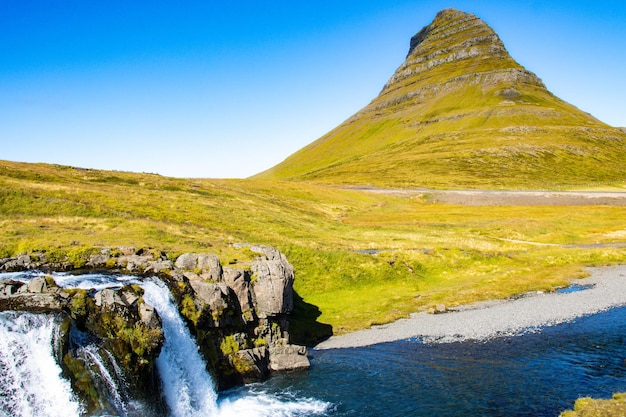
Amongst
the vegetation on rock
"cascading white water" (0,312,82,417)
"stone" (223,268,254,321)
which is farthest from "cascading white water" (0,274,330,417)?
the vegetation on rock

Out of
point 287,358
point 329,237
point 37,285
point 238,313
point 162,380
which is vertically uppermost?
point 37,285

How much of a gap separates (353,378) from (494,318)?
2110 centimetres

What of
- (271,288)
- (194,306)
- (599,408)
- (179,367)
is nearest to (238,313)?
(271,288)

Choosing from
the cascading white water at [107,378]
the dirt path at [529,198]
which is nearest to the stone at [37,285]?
the cascading white water at [107,378]

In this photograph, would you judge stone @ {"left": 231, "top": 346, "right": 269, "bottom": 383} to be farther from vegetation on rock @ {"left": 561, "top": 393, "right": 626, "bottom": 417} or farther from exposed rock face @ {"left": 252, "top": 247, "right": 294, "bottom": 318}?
vegetation on rock @ {"left": 561, "top": 393, "right": 626, "bottom": 417}

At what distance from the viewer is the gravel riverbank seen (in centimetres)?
4475

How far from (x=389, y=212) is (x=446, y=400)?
109m

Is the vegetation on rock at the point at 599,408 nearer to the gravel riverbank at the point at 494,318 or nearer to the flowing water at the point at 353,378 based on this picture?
the flowing water at the point at 353,378

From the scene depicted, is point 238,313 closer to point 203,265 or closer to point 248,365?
point 248,365

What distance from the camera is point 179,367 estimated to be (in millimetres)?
31531

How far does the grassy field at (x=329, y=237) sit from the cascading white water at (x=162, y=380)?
11021mm

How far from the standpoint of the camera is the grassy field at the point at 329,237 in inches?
2131

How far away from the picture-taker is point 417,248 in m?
78.1

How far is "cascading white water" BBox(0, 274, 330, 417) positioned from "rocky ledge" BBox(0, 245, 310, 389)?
4.12 feet
